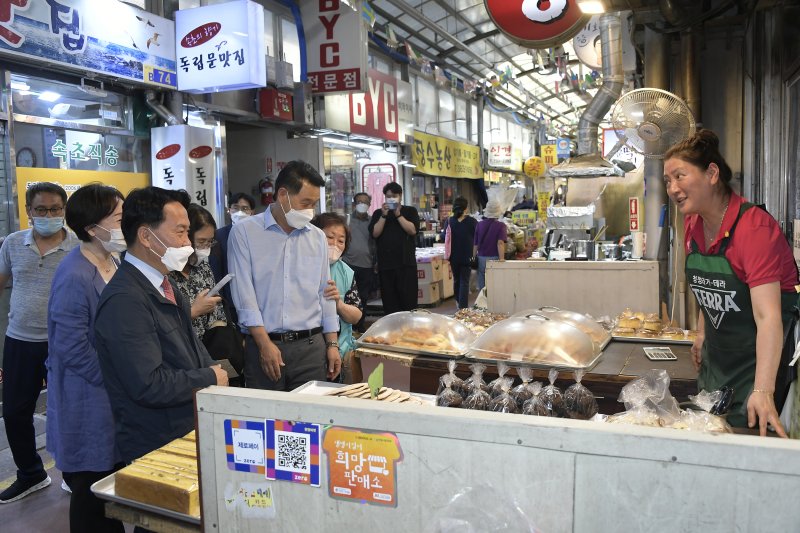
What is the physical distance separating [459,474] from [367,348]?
7.91ft

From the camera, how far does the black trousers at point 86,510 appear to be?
2.39 meters

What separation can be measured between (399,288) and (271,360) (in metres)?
4.80

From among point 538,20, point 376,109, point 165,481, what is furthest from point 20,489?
point 376,109

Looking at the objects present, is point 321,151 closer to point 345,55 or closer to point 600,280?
point 345,55

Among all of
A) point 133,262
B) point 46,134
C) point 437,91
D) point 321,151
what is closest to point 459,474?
point 133,262

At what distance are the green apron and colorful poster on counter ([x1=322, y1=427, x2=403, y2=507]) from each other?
165cm

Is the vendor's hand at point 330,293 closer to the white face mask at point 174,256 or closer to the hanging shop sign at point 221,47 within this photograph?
the white face mask at point 174,256

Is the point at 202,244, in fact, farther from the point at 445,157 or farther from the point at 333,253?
the point at 445,157

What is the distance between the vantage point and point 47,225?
388 centimetres

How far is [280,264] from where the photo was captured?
3.41 meters

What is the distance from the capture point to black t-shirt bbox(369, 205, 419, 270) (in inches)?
310

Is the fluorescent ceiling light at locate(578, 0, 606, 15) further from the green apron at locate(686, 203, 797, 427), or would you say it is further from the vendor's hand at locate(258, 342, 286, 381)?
the vendor's hand at locate(258, 342, 286, 381)

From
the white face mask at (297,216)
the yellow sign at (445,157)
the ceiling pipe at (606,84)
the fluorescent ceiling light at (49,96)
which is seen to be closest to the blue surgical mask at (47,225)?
the white face mask at (297,216)

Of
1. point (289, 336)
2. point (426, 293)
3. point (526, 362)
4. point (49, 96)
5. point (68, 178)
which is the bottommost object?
point (426, 293)
